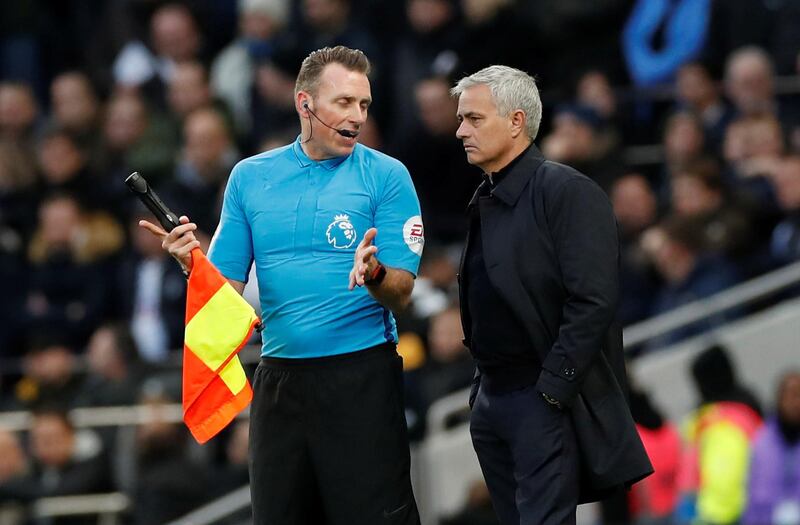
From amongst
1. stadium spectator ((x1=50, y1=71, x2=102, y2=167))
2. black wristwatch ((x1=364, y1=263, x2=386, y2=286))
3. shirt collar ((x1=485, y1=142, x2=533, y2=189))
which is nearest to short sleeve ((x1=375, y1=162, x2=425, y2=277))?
black wristwatch ((x1=364, y1=263, x2=386, y2=286))

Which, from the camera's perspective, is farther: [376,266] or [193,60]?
[193,60]

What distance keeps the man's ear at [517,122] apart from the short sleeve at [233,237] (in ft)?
3.10

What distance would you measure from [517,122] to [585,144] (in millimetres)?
5357

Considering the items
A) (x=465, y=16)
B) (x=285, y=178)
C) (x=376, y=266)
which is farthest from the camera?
(x=465, y=16)

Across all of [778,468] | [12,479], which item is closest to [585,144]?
[778,468]

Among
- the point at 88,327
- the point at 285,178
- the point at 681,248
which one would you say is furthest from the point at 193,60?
the point at 285,178

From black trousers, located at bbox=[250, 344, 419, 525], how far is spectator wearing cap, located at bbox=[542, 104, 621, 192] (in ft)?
17.5

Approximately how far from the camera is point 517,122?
19.6ft

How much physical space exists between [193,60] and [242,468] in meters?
4.39

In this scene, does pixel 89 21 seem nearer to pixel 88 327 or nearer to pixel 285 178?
pixel 88 327

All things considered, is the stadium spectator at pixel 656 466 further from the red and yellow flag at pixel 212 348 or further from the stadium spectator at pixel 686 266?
the red and yellow flag at pixel 212 348

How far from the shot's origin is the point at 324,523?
6.08 metres

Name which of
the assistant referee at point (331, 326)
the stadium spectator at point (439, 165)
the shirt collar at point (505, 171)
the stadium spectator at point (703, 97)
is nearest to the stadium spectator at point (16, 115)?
the stadium spectator at point (439, 165)

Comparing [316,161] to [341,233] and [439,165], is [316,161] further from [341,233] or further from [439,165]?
[439,165]
